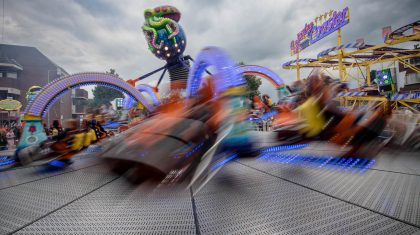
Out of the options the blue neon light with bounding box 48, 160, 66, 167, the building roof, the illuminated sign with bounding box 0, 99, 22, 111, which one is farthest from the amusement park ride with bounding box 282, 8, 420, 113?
the building roof

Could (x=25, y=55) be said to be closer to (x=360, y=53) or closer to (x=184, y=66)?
(x=184, y=66)

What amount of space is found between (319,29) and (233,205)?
1900 centimetres

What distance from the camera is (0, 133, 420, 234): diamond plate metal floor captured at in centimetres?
149

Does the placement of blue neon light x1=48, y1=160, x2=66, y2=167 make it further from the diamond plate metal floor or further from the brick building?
the brick building

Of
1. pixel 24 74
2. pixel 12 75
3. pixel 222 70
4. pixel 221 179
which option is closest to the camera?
pixel 221 179

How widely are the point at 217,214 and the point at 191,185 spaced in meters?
0.85

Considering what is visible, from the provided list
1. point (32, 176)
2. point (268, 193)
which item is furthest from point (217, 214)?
point (32, 176)

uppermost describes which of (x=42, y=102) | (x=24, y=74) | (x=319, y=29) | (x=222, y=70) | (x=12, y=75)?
(x=319, y=29)

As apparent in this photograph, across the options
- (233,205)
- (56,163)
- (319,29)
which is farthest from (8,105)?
(319,29)

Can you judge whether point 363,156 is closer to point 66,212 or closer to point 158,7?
point 66,212

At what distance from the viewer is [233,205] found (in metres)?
1.86

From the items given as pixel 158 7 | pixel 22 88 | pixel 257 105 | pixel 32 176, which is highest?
pixel 158 7

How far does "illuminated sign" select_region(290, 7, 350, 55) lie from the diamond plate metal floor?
15.4m

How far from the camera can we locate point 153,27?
1150 cm
